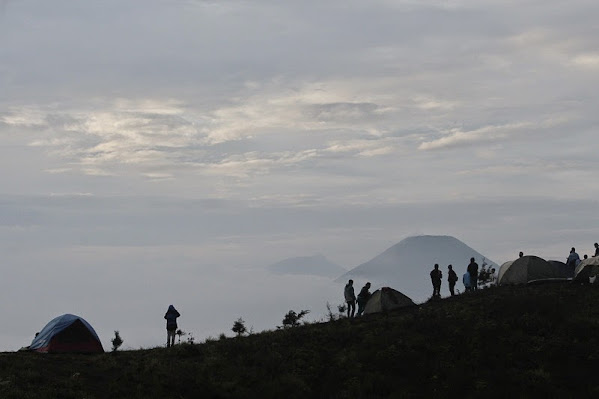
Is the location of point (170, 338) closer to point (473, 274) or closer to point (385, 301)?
point (385, 301)

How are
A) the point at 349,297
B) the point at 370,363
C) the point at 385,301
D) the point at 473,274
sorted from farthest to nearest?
the point at 473,274 < the point at 385,301 < the point at 349,297 < the point at 370,363

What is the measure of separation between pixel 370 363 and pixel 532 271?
806 inches

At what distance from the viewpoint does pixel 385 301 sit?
1853 inches

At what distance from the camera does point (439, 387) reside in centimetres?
3108

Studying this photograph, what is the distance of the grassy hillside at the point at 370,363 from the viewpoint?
3036 cm

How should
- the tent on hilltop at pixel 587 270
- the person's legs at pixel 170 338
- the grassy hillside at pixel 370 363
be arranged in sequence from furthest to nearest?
the tent on hilltop at pixel 587 270
the person's legs at pixel 170 338
the grassy hillside at pixel 370 363

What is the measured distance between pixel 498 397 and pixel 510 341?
5907 millimetres

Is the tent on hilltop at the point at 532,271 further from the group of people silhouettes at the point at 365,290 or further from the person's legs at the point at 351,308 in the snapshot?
the person's legs at the point at 351,308

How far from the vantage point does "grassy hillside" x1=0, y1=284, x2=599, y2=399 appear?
30.4 m

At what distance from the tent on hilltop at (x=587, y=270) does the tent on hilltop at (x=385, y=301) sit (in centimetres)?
987

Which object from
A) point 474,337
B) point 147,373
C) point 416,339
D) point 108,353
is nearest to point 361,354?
point 416,339

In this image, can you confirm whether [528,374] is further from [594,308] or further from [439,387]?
[594,308]

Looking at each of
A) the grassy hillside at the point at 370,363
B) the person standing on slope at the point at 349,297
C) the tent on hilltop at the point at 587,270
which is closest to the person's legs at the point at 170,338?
the grassy hillside at the point at 370,363

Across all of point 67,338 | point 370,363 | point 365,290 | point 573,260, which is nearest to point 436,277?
point 365,290
